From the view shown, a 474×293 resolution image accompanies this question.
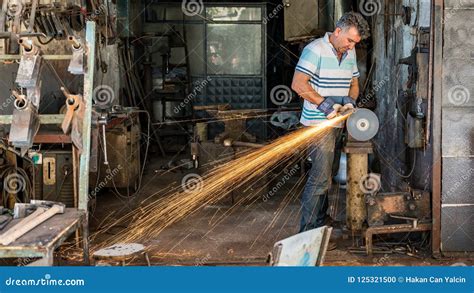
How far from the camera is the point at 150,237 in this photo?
239 inches

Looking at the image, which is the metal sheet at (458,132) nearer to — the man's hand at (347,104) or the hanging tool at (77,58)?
the man's hand at (347,104)

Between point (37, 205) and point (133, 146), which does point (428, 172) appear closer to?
point (37, 205)

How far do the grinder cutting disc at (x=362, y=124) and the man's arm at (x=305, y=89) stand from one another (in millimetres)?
320

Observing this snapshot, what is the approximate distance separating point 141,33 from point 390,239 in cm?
755

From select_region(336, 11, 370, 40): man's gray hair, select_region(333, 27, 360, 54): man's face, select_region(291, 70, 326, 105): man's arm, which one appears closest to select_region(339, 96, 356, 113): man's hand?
select_region(291, 70, 326, 105): man's arm

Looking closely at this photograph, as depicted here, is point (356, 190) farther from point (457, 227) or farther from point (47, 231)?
point (47, 231)

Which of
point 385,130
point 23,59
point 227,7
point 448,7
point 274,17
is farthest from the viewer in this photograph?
point 274,17

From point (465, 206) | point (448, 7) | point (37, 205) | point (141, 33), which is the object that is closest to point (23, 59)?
point (37, 205)

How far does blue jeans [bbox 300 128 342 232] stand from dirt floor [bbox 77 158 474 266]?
346 millimetres

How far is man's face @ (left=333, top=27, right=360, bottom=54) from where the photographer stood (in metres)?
5.34

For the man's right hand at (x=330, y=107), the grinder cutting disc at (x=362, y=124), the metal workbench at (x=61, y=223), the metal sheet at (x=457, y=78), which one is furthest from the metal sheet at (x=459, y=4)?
Answer: the metal workbench at (x=61, y=223)

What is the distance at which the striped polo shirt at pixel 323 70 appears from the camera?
5.45m

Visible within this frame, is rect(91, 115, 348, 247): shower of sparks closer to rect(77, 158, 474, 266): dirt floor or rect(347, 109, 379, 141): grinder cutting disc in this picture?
rect(77, 158, 474, 266): dirt floor

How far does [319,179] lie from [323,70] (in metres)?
0.95
